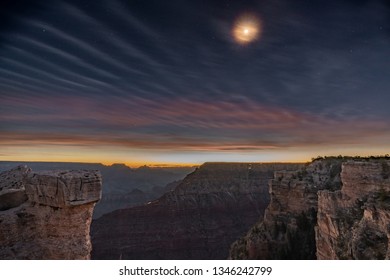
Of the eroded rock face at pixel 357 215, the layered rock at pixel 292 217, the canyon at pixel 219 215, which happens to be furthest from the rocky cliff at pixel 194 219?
the eroded rock face at pixel 357 215

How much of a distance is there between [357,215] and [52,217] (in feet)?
42.1

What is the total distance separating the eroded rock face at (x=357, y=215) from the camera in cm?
977

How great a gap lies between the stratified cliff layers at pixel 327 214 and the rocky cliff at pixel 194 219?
66.7 ft

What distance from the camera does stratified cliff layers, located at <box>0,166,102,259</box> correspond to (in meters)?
8.04

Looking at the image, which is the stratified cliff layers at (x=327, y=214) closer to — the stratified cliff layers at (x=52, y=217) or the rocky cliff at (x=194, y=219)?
the stratified cliff layers at (x=52, y=217)

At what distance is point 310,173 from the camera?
93.2 feet

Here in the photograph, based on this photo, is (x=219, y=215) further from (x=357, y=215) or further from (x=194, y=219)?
(x=357, y=215)

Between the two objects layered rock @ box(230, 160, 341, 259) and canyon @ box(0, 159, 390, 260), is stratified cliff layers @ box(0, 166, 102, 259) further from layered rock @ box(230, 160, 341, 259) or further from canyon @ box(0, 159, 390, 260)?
layered rock @ box(230, 160, 341, 259)

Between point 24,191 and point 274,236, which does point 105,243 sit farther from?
point 24,191

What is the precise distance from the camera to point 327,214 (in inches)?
662

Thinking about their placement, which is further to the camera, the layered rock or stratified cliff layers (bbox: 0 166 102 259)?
the layered rock

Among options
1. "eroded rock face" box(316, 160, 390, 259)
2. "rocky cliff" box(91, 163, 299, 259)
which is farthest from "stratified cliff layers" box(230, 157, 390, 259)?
"rocky cliff" box(91, 163, 299, 259)

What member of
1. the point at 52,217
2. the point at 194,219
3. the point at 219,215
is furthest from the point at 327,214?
the point at 219,215
